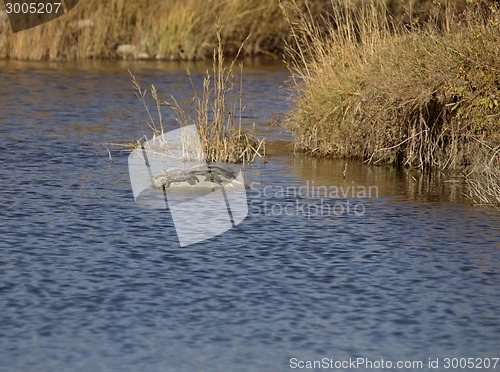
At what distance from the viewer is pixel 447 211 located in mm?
9680

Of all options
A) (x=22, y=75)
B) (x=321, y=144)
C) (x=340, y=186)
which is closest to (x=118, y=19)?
(x=22, y=75)

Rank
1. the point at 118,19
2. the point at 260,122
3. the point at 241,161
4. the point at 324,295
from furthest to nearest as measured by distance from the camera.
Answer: the point at 118,19 → the point at 260,122 → the point at 241,161 → the point at 324,295

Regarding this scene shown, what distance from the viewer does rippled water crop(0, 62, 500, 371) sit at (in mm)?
6062

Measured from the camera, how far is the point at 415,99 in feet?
36.2

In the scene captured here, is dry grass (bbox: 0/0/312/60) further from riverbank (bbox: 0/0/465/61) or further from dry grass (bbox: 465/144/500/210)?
dry grass (bbox: 465/144/500/210)

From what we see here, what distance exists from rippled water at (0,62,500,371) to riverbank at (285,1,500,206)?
0.43m

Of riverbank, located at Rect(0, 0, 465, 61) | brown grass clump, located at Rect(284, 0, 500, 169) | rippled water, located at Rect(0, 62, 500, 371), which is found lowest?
rippled water, located at Rect(0, 62, 500, 371)

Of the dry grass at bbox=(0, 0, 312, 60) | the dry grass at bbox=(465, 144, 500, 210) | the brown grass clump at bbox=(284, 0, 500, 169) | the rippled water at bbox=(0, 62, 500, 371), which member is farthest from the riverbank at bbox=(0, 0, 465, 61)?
the dry grass at bbox=(465, 144, 500, 210)

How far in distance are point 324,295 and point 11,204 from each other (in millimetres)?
3834

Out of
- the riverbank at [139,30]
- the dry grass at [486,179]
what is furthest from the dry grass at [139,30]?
the dry grass at [486,179]

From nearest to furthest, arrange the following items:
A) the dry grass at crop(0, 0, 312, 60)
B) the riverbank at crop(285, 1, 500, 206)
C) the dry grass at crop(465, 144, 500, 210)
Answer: the dry grass at crop(465, 144, 500, 210)
the riverbank at crop(285, 1, 500, 206)
the dry grass at crop(0, 0, 312, 60)

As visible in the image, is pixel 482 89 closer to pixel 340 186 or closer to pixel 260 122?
pixel 340 186

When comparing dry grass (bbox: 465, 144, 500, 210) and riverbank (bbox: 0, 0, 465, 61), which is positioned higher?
riverbank (bbox: 0, 0, 465, 61)

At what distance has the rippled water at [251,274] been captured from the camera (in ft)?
19.9
